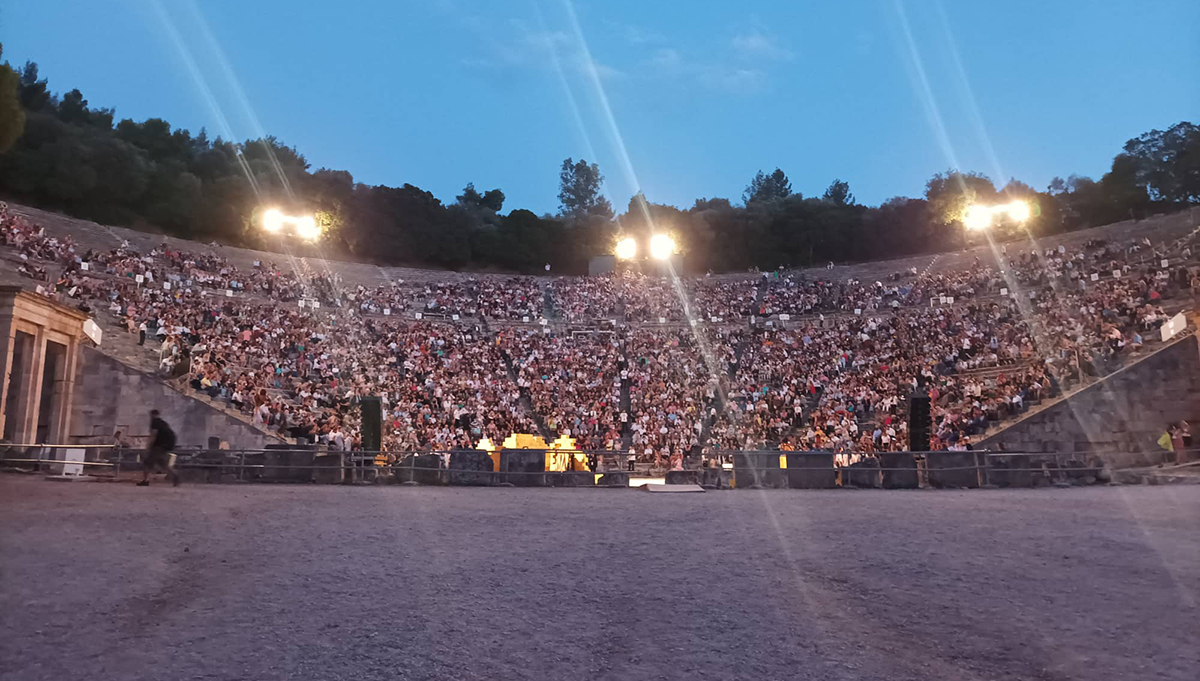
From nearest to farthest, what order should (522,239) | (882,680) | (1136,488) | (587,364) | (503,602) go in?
(882,680)
(503,602)
(1136,488)
(587,364)
(522,239)

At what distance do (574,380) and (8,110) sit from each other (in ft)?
103

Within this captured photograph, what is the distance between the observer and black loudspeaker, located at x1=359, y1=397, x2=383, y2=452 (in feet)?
49.5

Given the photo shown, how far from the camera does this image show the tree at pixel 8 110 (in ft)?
107

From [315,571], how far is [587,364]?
76.5 feet

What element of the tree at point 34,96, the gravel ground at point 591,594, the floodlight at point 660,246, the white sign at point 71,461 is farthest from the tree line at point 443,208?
the gravel ground at point 591,594

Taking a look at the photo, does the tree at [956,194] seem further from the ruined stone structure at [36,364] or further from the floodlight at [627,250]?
the ruined stone structure at [36,364]

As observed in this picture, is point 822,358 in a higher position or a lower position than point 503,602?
higher

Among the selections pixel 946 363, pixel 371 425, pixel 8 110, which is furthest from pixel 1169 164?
pixel 8 110

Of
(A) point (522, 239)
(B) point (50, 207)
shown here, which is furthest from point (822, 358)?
(B) point (50, 207)

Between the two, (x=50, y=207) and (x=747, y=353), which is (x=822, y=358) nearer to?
(x=747, y=353)

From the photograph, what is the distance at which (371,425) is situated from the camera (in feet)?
49.9

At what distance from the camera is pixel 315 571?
5676mm

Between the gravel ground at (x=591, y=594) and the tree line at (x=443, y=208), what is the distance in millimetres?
41478

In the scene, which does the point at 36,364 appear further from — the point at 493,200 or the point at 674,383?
the point at 493,200
